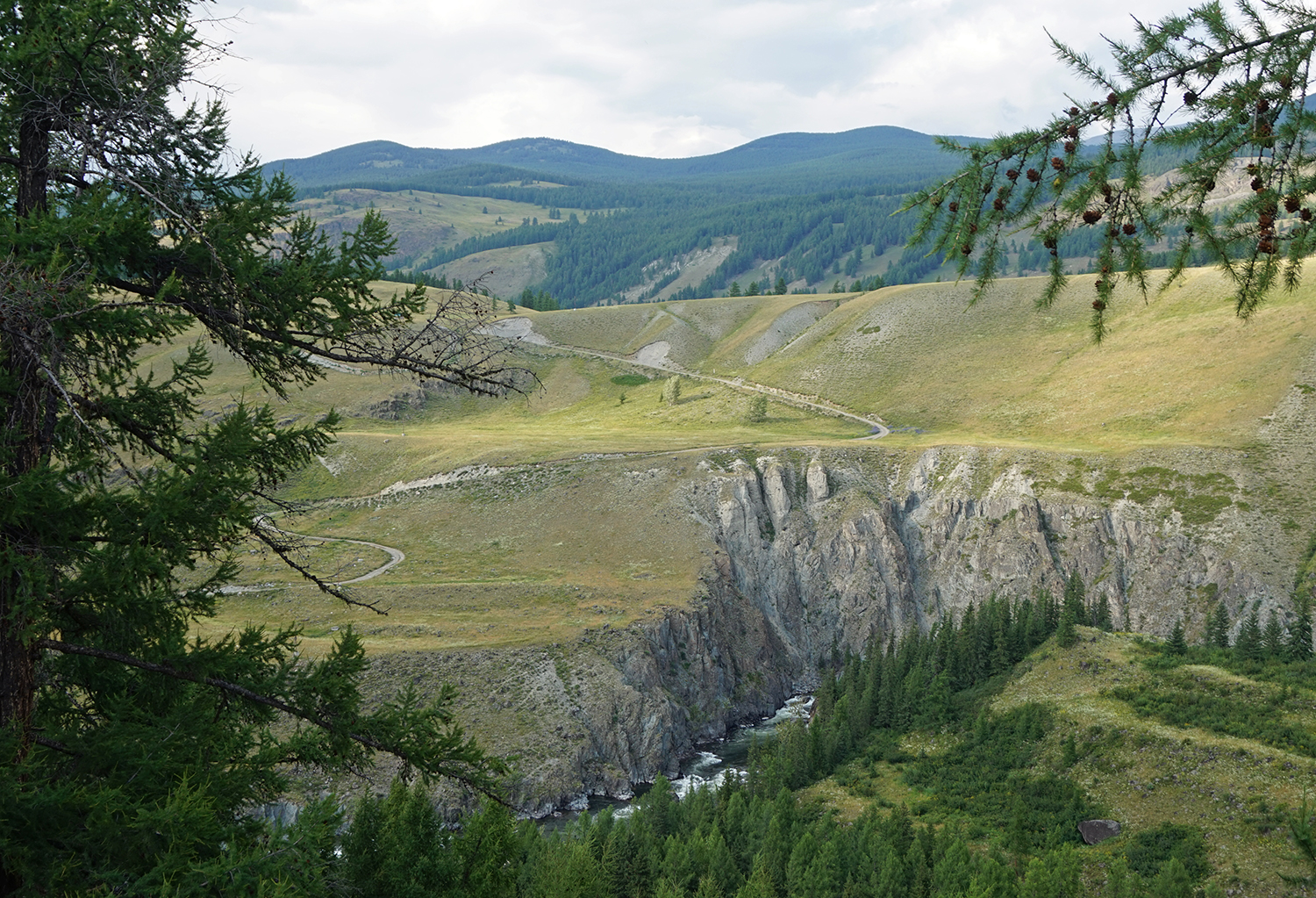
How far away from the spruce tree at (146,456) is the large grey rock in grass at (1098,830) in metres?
44.8

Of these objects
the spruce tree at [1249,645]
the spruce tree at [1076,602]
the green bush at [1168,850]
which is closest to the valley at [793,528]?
the green bush at [1168,850]

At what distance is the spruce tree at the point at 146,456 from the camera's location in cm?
798

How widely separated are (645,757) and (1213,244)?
211 feet

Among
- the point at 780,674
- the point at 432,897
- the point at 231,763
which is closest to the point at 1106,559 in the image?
the point at 780,674

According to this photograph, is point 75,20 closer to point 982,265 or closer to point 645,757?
point 982,265

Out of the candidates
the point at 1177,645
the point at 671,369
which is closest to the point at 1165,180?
the point at 1177,645

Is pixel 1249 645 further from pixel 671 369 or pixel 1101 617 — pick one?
pixel 671 369

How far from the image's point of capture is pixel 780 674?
8756 centimetres

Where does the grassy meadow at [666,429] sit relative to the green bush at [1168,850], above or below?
above

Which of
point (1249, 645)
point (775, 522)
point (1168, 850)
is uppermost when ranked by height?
point (775, 522)

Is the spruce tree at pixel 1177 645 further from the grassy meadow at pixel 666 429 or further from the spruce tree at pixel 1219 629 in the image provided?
the grassy meadow at pixel 666 429

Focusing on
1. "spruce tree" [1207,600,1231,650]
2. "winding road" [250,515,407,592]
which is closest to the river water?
"winding road" [250,515,407,592]

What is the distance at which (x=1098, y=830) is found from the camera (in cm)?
4509

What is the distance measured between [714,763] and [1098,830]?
31470 mm
